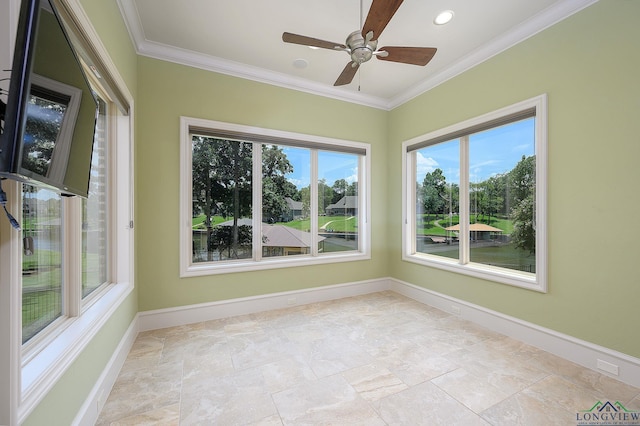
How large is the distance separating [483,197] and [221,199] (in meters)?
3.29

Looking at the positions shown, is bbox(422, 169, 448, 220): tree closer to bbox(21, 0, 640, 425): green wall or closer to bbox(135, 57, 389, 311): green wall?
bbox(21, 0, 640, 425): green wall

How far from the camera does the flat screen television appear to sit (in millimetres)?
752

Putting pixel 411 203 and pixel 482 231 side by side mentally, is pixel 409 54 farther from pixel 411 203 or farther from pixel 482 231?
pixel 411 203

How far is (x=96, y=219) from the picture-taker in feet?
7.15

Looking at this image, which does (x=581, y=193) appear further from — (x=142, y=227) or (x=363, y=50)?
(x=142, y=227)

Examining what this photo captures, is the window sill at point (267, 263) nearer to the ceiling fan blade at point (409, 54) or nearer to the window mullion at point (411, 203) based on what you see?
the window mullion at point (411, 203)

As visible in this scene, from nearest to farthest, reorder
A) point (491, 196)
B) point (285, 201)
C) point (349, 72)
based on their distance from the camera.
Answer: point (349, 72) → point (491, 196) → point (285, 201)

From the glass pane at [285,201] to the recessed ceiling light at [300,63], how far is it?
106 centimetres

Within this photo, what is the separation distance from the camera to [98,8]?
1803 mm

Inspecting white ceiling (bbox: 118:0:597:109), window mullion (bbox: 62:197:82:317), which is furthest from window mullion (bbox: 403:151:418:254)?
window mullion (bbox: 62:197:82:317)

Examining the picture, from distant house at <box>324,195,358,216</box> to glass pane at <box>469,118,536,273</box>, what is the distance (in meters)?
1.68

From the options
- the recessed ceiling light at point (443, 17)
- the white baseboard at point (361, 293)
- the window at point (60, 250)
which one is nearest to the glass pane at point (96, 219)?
the window at point (60, 250)

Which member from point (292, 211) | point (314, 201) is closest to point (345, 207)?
point (314, 201)

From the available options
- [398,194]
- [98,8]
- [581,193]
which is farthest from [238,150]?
[581,193]
